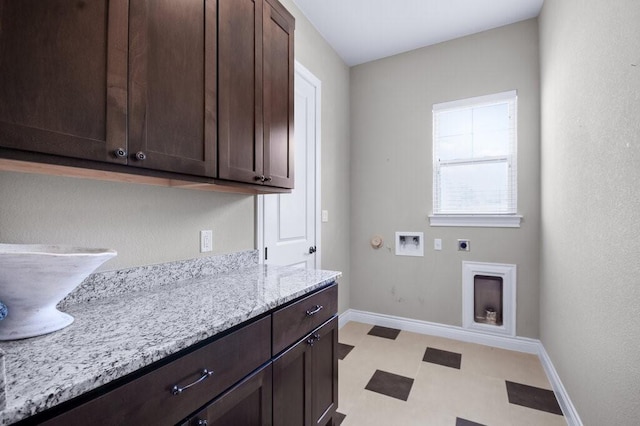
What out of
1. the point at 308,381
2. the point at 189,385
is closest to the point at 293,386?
the point at 308,381

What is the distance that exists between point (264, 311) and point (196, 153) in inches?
26.9

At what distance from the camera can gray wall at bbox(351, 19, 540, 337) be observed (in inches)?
103

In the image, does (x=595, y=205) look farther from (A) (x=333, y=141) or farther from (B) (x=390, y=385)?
(A) (x=333, y=141)

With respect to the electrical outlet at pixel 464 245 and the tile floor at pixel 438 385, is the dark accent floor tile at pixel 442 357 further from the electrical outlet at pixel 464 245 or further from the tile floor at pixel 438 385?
the electrical outlet at pixel 464 245

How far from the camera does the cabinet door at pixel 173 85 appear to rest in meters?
1.00

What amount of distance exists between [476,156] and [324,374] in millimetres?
2369

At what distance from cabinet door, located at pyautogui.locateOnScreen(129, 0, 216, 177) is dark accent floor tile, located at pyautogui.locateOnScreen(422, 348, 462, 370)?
7.54 ft

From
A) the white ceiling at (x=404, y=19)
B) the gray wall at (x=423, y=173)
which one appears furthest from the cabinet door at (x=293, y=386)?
the white ceiling at (x=404, y=19)

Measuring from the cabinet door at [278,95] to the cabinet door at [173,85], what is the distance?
0.35 m

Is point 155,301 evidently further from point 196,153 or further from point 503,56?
point 503,56

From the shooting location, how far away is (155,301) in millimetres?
1128

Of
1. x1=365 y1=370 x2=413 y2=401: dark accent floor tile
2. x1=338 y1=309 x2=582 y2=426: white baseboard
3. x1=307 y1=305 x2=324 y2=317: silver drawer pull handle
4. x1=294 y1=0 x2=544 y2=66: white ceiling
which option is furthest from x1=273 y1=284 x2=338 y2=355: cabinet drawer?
x1=294 y1=0 x2=544 y2=66: white ceiling

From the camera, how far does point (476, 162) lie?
110 inches

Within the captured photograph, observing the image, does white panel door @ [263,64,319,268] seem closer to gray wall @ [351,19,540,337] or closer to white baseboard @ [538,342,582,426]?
Result: gray wall @ [351,19,540,337]
